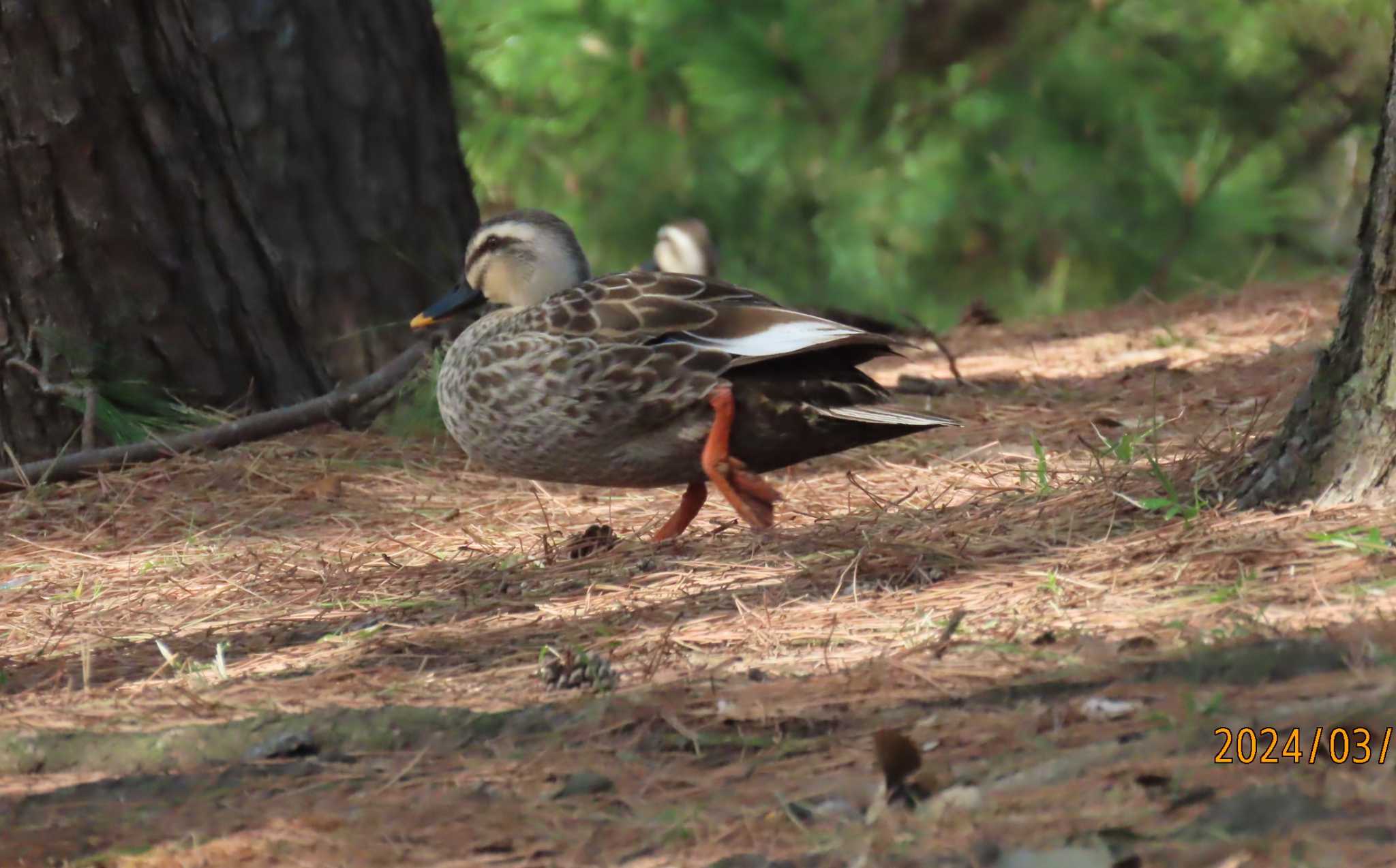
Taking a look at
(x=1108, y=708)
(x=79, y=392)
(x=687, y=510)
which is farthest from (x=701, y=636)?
(x=79, y=392)

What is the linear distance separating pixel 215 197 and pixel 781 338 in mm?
2213

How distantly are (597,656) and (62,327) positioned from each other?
2.85 metres

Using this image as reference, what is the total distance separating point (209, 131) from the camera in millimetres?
5098

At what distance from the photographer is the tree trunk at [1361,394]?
2887 mm

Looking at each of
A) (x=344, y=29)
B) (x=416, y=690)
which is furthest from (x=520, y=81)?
(x=416, y=690)

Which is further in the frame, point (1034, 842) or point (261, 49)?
point (261, 49)

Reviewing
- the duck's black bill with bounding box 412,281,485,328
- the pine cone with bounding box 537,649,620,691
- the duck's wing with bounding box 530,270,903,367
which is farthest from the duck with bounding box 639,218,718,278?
the pine cone with bounding box 537,649,620,691

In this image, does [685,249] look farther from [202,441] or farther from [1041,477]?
[1041,477]

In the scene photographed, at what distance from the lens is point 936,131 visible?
764 centimetres

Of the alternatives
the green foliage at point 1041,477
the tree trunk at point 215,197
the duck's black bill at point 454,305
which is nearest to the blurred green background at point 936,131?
the tree trunk at point 215,197

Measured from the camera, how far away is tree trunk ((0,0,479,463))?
4719 mm

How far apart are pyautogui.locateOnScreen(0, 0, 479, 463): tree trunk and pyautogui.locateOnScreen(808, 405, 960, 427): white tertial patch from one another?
2201 millimetres

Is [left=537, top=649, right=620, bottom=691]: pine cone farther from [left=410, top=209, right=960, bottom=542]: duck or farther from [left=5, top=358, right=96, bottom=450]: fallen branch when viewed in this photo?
[left=5, top=358, right=96, bottom=450]: fallen branch

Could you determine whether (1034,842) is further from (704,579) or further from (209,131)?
(209,131)
